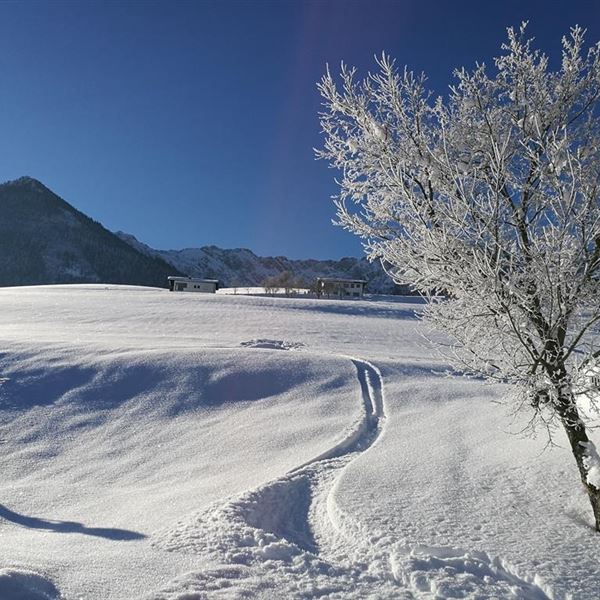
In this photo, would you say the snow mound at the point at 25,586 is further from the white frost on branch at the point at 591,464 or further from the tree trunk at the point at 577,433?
the white frost on branch at the point at 591,464

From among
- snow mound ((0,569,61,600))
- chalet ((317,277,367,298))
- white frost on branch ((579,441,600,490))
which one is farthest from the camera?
chalet ((317,277,367,298))

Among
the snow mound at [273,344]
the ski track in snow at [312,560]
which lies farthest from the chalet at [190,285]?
the ski track in snow at [312,560]

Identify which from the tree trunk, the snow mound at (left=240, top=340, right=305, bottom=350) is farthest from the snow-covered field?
the snow mound at (left=240, top=340, right=305, bottom=350)

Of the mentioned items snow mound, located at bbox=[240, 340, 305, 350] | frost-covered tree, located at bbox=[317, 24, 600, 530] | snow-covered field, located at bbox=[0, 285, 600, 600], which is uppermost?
frost-covered tree, located at bbox=[317, 24, 600, 530]

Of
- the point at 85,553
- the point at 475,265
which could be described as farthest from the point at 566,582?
the point at 85,553

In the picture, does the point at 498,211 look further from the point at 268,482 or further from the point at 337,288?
the point at 337,288

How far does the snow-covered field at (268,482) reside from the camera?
208 inches

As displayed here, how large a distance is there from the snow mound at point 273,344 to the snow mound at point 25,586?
18.9m

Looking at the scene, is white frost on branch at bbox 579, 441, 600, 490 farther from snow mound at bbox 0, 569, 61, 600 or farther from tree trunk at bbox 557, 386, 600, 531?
snow mound at bbox 0, 569, 61, 600

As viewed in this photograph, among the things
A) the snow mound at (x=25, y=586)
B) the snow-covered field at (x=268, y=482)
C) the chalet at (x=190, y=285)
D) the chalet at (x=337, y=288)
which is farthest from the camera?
the chalet at (x=337, y=288)

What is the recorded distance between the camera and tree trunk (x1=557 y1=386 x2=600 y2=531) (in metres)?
6.57

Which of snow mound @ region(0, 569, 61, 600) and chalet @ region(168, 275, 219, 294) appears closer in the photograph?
snow mound @ region(0, 569, 61, 600)

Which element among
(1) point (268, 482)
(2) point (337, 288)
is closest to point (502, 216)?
→ (1) point (268, 482)

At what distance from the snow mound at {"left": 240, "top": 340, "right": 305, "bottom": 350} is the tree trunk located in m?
17.5
